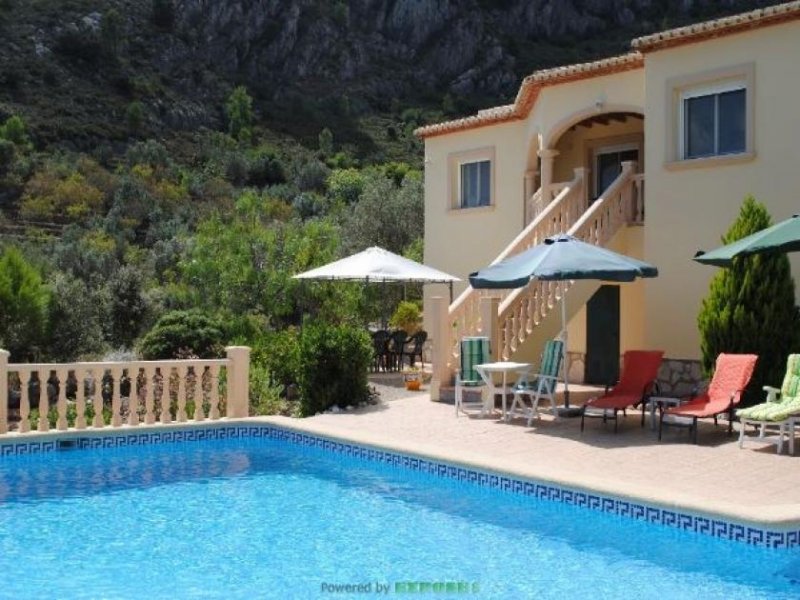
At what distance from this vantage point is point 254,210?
2700 centimetres

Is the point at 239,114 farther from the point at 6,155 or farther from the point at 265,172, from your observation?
the point at 6,155

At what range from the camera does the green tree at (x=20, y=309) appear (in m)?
19.2

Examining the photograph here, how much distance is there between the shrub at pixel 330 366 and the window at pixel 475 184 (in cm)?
759

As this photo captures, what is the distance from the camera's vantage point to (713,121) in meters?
15.4

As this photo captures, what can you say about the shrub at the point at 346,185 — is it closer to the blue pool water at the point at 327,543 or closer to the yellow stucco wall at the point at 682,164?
the yellow stucco wall at the point at 682,164

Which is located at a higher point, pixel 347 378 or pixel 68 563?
pixel 347 378

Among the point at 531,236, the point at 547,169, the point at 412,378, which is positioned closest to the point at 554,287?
the point at 531,236

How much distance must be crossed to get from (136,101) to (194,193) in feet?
45.0

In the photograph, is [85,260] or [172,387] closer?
[172,387]

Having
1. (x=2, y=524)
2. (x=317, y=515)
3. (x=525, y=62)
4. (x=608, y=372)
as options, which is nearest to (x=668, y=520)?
(x=317, y=515)

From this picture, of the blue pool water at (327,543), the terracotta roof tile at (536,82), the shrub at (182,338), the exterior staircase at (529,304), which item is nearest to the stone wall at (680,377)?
the exterior staircase at (529,304)

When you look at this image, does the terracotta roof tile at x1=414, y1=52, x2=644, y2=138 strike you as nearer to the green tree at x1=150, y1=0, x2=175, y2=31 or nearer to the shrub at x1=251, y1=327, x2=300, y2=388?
the shrub at x1=251, y1=327, x2=300, y2=388

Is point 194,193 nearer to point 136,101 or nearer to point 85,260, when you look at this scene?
point 136,101

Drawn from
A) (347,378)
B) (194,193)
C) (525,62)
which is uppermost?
(525,62)
